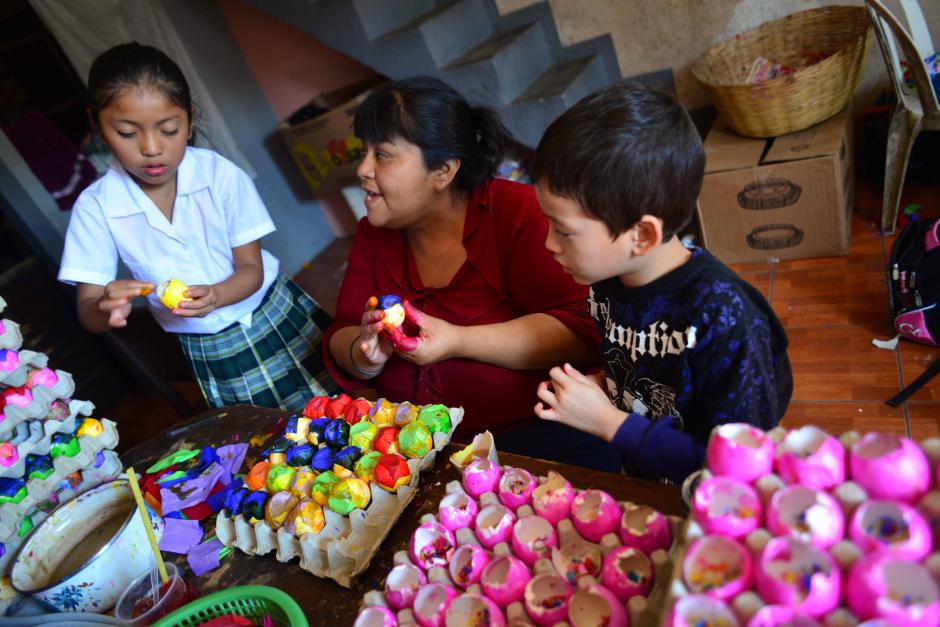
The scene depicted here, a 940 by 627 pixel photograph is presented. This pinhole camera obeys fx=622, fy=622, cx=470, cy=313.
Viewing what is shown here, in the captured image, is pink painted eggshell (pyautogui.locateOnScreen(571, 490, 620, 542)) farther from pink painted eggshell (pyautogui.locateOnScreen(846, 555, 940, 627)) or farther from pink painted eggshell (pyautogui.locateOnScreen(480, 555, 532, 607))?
pink painted eggshell (pyautogui.locateOnScreen(846, 555, 940, 627))

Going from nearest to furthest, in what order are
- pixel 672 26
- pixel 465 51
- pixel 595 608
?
1. pixel 595 608
2. pixel 672 26
3. pixel 465 51

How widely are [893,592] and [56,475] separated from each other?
1.39m

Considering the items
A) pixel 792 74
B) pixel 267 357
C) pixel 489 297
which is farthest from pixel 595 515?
pixel 792 74

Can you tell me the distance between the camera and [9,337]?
121 centimetres

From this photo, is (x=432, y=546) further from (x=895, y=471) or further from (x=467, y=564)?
(x=895, y=471)

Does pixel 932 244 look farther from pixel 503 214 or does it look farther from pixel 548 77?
pixel 548 77

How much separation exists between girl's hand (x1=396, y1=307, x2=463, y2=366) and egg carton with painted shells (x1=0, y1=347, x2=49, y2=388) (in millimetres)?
734

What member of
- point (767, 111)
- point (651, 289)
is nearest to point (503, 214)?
point (651, 289)

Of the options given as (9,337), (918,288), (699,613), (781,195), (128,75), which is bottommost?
(918,288)

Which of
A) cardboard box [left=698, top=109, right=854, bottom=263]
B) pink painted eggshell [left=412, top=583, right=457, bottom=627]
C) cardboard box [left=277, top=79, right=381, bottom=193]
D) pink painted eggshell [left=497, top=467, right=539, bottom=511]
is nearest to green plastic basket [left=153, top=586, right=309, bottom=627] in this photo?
pink painted eggshell [left=412, top=583, right=457, bottom=627]

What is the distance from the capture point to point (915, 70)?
2.41 metres

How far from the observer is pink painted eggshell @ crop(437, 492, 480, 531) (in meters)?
0.87

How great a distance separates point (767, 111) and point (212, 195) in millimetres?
2355

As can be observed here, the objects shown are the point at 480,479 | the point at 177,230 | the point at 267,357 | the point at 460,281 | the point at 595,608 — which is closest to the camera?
the point at 595,608
